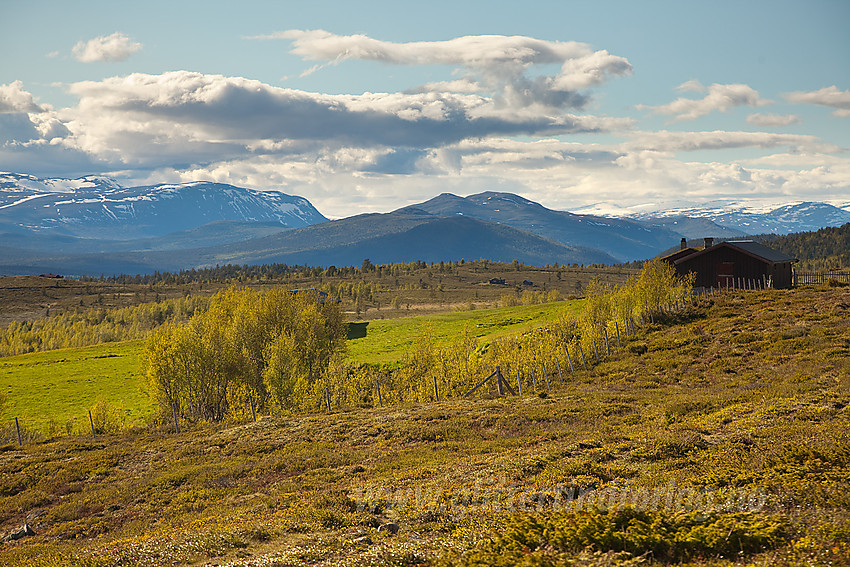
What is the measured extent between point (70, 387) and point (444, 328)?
58.2 metres

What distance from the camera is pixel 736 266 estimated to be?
7888 cm

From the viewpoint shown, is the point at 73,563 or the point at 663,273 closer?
the point at 73,563

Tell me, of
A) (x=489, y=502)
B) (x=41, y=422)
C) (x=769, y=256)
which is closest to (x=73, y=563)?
(x=489, y=502)

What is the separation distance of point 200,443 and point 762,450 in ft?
101

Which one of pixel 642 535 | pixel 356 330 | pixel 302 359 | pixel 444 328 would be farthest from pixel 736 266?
pixel 642 535

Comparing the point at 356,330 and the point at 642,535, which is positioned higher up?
the point at 642,535

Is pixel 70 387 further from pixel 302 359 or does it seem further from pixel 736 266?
pixel 736 266

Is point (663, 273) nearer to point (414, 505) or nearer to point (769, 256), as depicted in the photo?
point (769, 256)

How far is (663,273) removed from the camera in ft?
205

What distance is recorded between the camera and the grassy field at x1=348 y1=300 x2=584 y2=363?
3184 inches

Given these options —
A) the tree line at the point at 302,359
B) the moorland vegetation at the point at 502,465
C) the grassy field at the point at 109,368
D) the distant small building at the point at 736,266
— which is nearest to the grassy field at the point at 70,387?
the grassy field at the point at 109,368

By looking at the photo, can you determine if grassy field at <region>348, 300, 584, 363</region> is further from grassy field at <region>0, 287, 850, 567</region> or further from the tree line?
grassy field at <region>0, 287, 850, 567</region>

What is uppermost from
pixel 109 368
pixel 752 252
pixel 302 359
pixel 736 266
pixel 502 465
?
pixel 752 252

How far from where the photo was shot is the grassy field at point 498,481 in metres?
11.4
